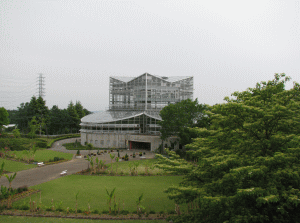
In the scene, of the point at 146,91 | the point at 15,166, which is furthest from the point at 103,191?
the point at 146,91

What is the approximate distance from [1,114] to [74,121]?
1780 centimetres

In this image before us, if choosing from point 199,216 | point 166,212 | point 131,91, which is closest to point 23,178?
point 166,212

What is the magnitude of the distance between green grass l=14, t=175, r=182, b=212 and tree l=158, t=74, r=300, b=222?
5.71m

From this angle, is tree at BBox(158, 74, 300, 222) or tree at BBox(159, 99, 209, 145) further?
tree at BBox(159, 99, 209, 145)

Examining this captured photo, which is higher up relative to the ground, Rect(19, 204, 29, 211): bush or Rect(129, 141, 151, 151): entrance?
Rect(129, 141, 151, 151): entrance

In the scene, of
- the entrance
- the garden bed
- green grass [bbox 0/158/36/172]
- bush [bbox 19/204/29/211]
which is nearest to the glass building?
the entrance

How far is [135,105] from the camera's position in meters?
49.5

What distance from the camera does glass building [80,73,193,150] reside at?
4106 centimetres

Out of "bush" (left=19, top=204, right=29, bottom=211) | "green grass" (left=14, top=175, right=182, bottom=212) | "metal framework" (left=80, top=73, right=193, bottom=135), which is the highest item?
"metal framework" (left=80, top=73, right=193, bottom=135)

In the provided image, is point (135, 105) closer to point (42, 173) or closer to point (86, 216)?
point (42, 173)

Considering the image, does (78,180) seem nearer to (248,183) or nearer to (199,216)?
(199,216)

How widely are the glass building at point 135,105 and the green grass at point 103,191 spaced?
2004 centimetres

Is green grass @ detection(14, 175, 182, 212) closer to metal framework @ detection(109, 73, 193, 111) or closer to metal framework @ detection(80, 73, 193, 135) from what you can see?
metal framework @ detection(80, 73, 193, 135)

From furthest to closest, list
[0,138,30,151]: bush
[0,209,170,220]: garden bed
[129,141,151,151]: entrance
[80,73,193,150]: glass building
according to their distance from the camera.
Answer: [80,73,193,150]: glass building < [129,141,151,151]: entrance < [0,138,30,151]: bush < [0,209,170,220]: garden bed
